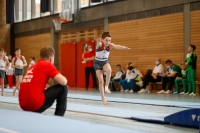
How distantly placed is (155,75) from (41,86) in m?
9.02

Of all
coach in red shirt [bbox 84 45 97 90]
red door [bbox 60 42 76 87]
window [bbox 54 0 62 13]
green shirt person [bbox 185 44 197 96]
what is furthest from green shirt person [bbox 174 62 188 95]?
window [bbox 54 0 62 13]

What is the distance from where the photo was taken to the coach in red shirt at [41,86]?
4891 mm

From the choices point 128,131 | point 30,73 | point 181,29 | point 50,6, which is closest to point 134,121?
point 128,131

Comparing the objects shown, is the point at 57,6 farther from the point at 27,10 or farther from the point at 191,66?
the point at 191,66

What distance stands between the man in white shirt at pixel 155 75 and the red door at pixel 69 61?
632cm

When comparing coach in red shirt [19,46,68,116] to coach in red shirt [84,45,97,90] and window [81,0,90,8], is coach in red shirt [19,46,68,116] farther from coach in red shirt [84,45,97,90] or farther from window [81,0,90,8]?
window [81,0,90,8]

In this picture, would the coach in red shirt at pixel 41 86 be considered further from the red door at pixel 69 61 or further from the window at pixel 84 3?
the red door at pixel 69 61

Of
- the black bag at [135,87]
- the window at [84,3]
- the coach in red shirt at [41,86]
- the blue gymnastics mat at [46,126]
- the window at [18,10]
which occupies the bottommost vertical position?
the black bag at [135,87]

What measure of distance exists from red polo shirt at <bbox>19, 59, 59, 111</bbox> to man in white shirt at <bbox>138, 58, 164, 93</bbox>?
8.95 metres

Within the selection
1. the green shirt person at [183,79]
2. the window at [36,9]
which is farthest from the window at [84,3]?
the green shirt person at [183,79]

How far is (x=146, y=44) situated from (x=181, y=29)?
1.91m

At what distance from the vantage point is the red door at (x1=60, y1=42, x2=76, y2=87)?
62.8 feet

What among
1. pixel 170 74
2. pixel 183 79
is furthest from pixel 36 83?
pixel 170 74

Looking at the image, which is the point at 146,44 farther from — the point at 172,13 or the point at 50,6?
the point at 50,6
